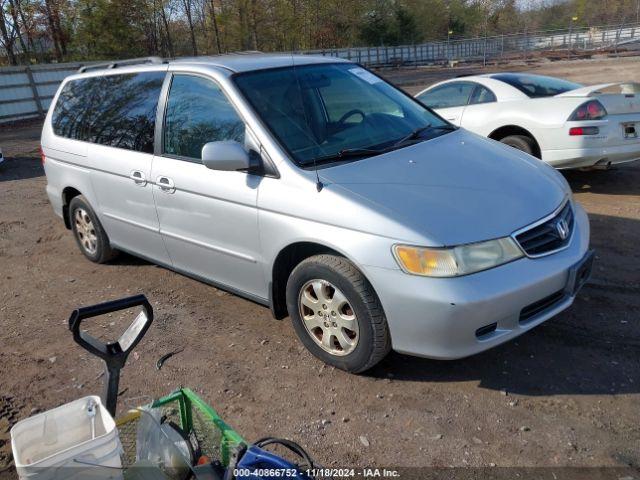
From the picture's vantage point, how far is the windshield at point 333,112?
3607 mm

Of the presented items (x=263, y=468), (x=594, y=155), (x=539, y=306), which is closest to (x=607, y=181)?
(x=594, y=155)

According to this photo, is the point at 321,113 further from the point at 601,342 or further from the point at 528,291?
the point at 601,342

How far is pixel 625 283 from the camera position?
4.25 meters

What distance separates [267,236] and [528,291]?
1.52 metres

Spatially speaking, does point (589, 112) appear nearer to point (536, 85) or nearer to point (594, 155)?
point (594, 155)

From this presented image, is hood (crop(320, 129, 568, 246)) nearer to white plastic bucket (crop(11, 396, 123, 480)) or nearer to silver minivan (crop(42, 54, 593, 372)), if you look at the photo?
silver minivan (crop(42, 54, 593, 372))

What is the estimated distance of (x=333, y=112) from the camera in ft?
13.3

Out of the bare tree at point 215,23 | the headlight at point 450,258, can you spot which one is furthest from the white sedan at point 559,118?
the bare tree at point 215,23

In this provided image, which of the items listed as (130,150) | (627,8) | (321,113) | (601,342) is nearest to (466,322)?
(601,342)

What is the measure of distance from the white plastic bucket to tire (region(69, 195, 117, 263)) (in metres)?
3.21

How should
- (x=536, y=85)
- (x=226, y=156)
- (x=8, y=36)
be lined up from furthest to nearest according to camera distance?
(x=8, y=36) < (x=536, y=85) < (x=226, y=156)

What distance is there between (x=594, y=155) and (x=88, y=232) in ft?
17.6

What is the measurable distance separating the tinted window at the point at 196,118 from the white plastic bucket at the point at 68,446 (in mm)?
2025

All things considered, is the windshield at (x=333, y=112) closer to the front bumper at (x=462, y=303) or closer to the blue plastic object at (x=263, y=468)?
the front bumper at (x=462, y=303)
